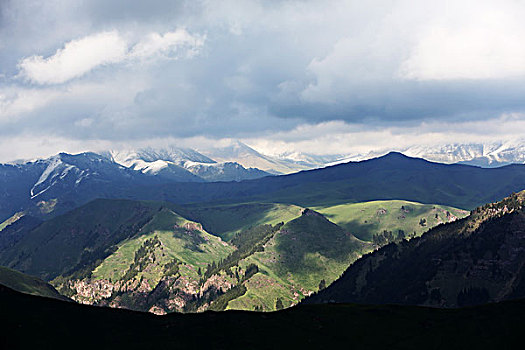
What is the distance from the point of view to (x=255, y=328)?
5994 inches

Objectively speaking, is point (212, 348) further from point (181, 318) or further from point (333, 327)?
point (333, 327)

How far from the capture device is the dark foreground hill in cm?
13188

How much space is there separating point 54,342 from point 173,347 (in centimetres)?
3610

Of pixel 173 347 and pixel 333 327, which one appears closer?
pixel 173 347

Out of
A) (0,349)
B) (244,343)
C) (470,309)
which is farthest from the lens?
(470,309)

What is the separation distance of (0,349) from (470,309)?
16816 centimetres

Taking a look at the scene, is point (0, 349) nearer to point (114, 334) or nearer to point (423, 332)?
point (114, 334)

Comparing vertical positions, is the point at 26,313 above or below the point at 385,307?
above

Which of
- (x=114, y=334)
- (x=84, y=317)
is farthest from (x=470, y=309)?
(x=84, y=317)

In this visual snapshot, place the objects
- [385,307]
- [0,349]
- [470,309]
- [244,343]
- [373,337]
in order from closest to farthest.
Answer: [0,349]
[244,343]
[373,337]
[470,309]
[385,307]

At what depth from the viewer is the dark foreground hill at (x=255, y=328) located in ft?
433

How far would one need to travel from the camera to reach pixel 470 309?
168875mm

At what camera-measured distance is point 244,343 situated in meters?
136

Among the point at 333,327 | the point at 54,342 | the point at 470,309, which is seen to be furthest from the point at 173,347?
the point at 470,309
